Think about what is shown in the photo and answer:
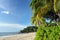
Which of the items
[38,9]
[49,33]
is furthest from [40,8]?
[49,33]

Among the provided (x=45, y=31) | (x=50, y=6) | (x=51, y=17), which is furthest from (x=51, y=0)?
(x=45, y=31)

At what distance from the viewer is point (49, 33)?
35.9ft

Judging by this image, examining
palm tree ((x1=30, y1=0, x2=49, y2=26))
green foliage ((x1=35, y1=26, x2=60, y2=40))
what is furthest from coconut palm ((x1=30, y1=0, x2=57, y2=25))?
green foliage ((x1=35, y1=26, x2=60, y2=40))

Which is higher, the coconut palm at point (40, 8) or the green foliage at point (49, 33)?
the coconut palm at point (40, 8)

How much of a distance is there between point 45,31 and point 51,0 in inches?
331

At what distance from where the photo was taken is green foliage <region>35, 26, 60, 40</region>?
10789mm

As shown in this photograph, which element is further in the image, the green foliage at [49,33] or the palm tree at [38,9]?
the palm tree at [38,9]

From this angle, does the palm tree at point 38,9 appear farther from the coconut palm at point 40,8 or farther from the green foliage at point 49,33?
the green foliage at point 49,33

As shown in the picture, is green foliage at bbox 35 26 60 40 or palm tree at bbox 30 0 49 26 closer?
green foliage at bbox 35 26 60 40

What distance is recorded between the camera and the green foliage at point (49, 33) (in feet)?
35.4

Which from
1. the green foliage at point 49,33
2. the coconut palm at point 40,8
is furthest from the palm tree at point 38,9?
the green foliage at point 49,33

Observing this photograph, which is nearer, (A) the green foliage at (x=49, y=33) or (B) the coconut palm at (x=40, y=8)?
(A) the green foliage at (x=49, y=33)

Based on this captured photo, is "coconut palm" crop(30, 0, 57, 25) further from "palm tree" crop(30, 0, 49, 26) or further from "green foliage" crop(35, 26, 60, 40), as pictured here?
"green foliage" crop(35, 26, 60, 40)

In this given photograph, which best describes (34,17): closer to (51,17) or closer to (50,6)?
(50,6)
